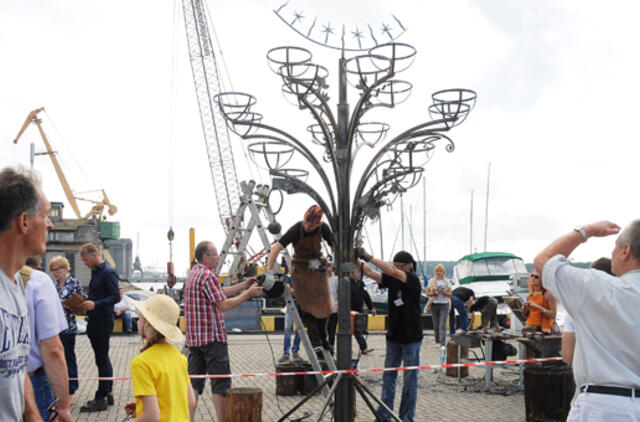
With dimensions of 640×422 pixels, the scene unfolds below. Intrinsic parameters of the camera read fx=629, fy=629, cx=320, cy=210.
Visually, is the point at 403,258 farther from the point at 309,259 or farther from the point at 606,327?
the point at 606,327

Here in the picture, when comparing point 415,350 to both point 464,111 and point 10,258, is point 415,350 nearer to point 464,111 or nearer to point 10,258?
point 464,111

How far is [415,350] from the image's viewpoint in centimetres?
649

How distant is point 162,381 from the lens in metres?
3.31

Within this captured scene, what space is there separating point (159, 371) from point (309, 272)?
259 cm

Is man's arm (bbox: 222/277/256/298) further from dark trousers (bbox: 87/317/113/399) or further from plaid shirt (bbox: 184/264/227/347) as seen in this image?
dark trousers (bbox: 87/317/113/399)

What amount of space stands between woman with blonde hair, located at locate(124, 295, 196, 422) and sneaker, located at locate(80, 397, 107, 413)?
472 centimetres

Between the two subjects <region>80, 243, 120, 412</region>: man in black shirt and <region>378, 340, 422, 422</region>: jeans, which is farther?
<region>80, 243, 120, 412</region>: man in black shirt

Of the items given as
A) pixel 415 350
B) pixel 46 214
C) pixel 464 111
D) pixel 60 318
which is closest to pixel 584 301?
pixel 46 214

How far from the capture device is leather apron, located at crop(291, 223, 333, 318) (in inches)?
226

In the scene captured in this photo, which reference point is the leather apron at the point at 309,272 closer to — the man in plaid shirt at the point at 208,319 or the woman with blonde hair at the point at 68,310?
the man in plaid shirt at the point at 208,319

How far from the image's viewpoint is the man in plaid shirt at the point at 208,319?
580 centimetres

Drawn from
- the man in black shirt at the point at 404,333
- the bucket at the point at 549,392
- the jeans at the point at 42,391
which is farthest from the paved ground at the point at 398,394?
the jeans at the point at 42,391

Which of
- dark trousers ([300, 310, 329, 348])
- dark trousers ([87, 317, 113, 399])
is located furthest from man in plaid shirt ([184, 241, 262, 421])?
dark trousers ([87, 317, 113, 399])

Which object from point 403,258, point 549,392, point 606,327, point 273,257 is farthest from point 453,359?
point 606,327
